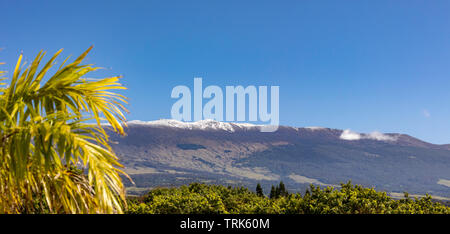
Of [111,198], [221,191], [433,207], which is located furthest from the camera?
[221,191]

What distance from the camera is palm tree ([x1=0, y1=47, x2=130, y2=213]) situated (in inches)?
145

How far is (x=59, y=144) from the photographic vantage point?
3666mm

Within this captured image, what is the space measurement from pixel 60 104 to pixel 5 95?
2.10ft

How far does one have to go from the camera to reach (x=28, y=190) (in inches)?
166

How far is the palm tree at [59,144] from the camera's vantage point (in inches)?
145

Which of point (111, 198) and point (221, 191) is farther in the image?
point (221, 191)

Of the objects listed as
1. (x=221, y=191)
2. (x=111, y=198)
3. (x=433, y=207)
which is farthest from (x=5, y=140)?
(x=221, y=191)
